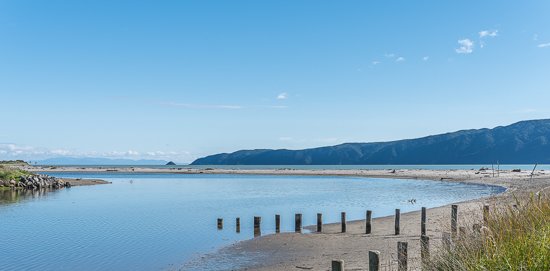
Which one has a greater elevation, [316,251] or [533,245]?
[533,245]

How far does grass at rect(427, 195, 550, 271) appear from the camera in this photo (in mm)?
7020

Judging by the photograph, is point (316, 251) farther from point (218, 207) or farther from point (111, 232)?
point (218, 207)

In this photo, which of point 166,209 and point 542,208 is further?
point 166,209

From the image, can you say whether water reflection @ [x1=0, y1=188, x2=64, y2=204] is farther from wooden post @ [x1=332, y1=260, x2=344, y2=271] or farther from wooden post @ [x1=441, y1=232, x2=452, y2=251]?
wooden post @ [x1=332, y1=260, x2=344, y2=271]

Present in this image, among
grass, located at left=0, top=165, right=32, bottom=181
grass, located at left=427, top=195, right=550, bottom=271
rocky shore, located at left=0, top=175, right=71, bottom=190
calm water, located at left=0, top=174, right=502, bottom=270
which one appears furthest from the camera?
grass, located at left=0, top=165, right=32, bottom=181

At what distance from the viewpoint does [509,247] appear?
24.9 feet

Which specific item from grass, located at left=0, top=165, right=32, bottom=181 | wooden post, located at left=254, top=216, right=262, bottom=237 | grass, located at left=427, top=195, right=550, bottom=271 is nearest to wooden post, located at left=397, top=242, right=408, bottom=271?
grass, located at left=427, top=195, right=550, bottom=271

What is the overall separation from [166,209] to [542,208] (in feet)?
111

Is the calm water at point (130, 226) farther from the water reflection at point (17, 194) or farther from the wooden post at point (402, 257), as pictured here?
the wooden post at point (402, 257)

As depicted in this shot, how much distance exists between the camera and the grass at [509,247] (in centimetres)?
702

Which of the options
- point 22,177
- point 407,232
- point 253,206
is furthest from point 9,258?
point 22,177

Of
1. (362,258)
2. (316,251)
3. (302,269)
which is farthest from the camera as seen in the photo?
(316,251)

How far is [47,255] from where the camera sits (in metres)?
21.0

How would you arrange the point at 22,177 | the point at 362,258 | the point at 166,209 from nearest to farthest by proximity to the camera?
the point at 362,258 → the point at 166,209 → the point at 22,177
